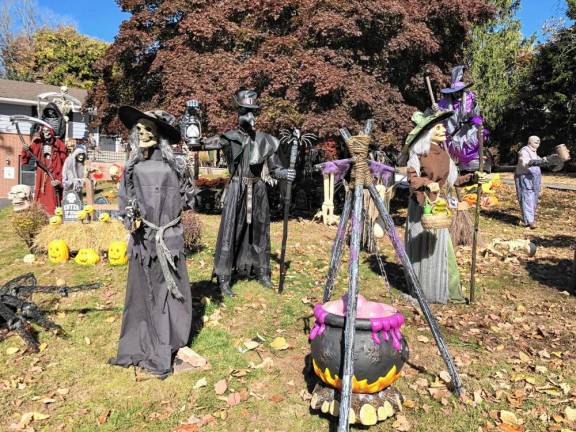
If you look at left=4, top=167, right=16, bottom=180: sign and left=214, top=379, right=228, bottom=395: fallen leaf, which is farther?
left=4, top=167, right=16, bottom=180: sign

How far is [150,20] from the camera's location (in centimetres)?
1338

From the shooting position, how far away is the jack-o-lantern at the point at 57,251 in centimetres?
795

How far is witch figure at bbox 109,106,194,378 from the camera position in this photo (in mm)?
4379

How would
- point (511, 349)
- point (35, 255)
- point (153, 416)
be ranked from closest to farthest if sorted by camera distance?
point (153, 416)
point (511, 349)
point (35, 255)

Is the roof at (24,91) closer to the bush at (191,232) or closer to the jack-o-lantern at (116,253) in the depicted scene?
the bush at (191,232)

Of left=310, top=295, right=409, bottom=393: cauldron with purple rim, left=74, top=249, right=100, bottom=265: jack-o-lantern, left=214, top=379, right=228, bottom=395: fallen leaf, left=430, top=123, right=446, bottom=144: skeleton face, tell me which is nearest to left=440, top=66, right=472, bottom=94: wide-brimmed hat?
left=430, top=123, right=446, bottom=144: skeleton face

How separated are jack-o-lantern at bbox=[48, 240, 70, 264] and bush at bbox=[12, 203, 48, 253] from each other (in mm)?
630

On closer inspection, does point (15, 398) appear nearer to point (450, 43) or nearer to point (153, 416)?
point (153, 416)

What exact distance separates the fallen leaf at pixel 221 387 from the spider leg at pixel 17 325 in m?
2.00

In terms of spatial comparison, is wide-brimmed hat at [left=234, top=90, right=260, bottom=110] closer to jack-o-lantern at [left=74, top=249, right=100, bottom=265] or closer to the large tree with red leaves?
jack-o-lantern at [left=74, top=249, right=100, bottom=265]

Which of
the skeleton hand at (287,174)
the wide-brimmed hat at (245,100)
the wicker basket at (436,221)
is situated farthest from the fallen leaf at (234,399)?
the wide-brimmed hat at (245,100)

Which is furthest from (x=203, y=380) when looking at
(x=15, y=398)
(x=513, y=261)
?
(x=513, y=261)

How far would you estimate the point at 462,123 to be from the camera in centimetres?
696

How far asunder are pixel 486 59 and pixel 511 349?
24.5 m
